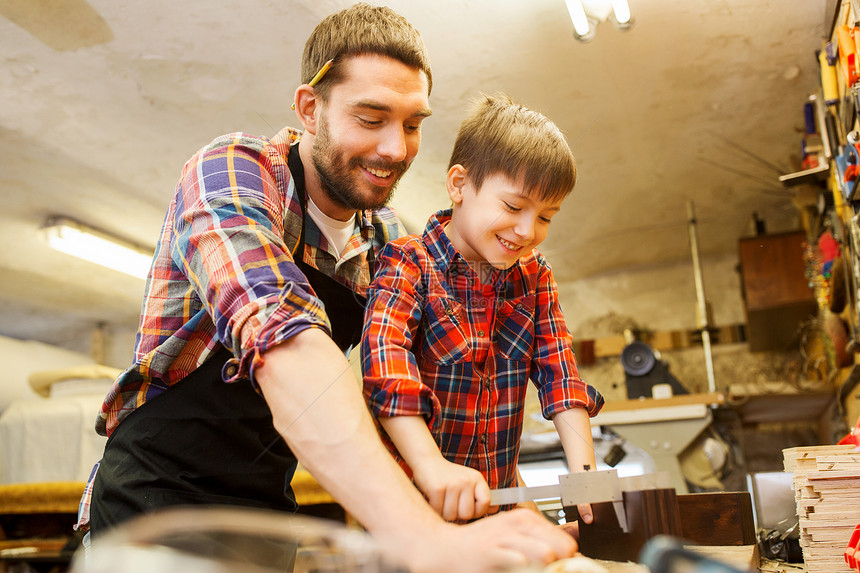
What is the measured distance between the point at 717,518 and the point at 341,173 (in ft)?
1.53

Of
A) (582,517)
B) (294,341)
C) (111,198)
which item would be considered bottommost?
(582,517)

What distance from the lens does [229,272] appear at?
0.45m

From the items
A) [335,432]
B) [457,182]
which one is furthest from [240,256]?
[457,182]

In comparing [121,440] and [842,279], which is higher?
[842,279]

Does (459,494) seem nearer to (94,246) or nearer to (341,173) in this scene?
(341,173)

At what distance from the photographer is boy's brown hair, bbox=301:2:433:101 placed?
704mm

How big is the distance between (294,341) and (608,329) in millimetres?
2988

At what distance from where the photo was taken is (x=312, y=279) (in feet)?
2.19

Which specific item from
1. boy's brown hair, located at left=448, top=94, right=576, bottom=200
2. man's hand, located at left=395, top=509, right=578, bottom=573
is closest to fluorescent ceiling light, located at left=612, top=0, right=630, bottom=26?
boy's brown hair, located at left=448, top=94, right=576, bottom=200

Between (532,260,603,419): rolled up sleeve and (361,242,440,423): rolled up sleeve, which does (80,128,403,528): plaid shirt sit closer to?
(361,242,440,423): rolled up sleeve

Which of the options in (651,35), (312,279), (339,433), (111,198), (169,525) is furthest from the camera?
(111,198)

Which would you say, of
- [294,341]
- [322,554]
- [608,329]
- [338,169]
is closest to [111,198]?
[338,169]

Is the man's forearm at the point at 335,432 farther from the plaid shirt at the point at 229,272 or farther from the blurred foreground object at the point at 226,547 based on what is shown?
the blurred foreground object at the point at 226,547

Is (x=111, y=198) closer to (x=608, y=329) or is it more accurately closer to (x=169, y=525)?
(x=169, y=525)
